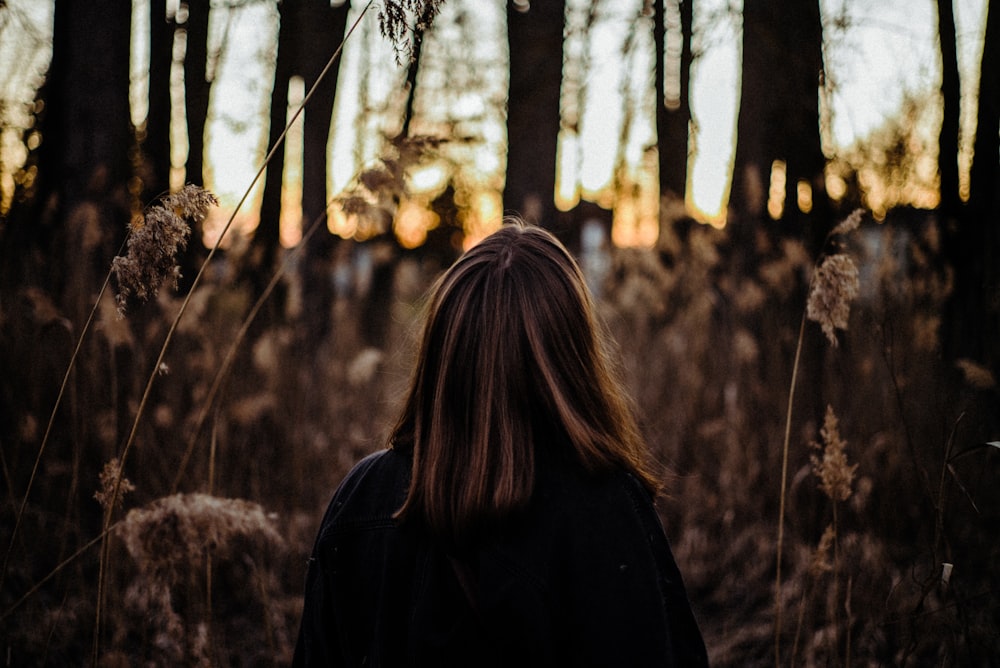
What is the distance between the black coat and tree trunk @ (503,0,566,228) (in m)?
5.13

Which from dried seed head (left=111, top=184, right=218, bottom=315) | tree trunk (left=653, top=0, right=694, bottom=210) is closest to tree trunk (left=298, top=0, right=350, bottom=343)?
tree trunk (left=653, top=0, right=694, bottom=210)

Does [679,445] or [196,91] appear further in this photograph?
[196,91]

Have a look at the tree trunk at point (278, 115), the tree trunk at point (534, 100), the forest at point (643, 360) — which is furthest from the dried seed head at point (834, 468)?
the tree trunk at point (278, 115)

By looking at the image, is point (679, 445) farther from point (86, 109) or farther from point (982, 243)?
point (86, 109)

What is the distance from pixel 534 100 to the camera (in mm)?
6379

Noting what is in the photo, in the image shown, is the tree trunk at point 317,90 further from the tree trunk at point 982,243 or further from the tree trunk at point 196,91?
the tree trunk at point 982,243

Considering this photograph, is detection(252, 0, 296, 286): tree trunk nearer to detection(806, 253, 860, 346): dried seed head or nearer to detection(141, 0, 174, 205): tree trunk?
detection(141, 0, 174, 205): tree trunk

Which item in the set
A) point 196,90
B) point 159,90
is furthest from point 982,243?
point 196,90

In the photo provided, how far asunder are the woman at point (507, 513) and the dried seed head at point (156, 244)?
654 mm

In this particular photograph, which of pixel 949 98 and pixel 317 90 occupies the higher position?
pixel 317 90

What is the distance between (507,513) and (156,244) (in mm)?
1024

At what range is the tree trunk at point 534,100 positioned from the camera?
6289 mm

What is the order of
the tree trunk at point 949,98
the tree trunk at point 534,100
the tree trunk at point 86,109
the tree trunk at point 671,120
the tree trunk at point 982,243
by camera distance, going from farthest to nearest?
the tree trunk at point 671,120, the tree trunk at point 534,100, the tree trunk at point 86,109, the tree trunk at point 949,98, the tree trunk at point 982,243

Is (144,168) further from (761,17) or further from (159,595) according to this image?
(761,17)
